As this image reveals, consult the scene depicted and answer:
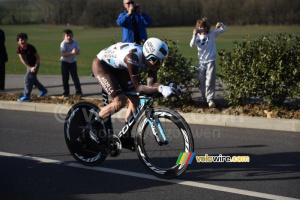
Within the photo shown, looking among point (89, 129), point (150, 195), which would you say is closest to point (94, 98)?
point (89, 129)

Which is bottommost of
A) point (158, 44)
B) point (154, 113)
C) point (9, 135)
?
point (9, 135)

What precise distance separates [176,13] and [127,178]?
22.9 meters

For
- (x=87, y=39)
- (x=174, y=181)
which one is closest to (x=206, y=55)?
(x=174, y=181)

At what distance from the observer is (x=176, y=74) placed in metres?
9.23

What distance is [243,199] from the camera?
14.8ft

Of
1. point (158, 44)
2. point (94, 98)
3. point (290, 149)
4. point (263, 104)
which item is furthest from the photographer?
point (94, 98)

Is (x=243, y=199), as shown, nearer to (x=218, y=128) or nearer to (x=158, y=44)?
(x=158, y=44)

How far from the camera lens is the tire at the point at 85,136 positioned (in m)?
5.77

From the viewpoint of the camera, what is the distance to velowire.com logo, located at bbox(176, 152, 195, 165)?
492 centimetres

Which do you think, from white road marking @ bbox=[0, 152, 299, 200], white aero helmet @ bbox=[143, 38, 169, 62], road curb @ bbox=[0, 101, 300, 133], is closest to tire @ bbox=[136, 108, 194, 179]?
white road marking @ bbox=[0, 152, 299, 200]

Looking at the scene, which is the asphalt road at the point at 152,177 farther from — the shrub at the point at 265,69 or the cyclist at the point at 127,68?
the shrub at the point at 265,69

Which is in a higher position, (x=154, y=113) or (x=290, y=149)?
(x=154, y=113)

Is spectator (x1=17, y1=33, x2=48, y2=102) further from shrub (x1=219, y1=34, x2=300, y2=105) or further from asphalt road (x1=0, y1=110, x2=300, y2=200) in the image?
shrub (x1=219, y1=34, x2=300, y2=105)

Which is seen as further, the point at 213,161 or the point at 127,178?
the point at 213,161
